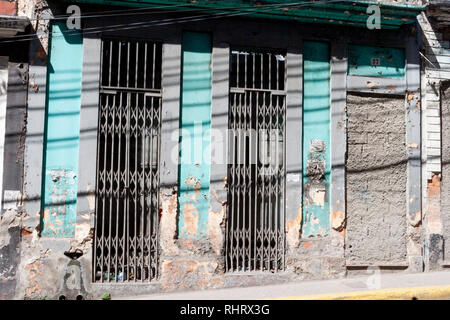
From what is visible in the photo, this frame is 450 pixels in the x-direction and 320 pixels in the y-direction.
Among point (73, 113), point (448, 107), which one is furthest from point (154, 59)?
point (448, 107)

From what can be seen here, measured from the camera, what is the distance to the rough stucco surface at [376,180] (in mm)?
8742

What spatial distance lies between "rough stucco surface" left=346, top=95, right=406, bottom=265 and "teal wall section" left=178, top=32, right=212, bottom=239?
89.3 inches

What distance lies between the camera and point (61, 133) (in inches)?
311

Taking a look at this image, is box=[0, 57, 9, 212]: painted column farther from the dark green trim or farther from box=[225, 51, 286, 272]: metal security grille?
box=[225, 51, 286, 272]: metal security grille

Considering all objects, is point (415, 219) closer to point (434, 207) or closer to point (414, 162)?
point (434, 207)

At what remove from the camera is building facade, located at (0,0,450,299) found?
7832 mm

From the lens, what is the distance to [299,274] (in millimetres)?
8445

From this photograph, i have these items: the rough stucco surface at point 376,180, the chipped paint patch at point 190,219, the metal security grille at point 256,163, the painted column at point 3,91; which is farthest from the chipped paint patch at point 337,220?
the painted column at point 3,91

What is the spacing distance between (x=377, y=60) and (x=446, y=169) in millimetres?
2095

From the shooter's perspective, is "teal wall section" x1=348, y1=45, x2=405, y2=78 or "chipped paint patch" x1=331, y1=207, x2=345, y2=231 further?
"teal wall section" x1=348, y1=45, x2=405, y2=78

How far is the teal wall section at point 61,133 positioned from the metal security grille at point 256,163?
226 cm

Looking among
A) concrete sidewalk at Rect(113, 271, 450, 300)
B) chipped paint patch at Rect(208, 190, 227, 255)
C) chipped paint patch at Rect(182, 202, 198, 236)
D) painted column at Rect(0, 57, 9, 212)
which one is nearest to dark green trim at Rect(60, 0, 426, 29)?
painted column at Rect(0, 57, 9, 212)

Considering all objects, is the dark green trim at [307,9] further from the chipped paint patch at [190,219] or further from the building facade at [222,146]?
the chipped paint patch at [190,219]
